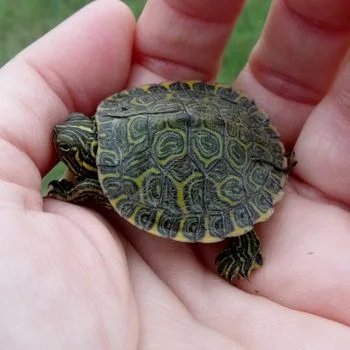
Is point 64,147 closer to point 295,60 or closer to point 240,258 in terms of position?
point 240,258

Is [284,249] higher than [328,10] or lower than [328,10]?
lower

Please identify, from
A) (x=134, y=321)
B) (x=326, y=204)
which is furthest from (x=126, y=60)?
(x=134, y=321)

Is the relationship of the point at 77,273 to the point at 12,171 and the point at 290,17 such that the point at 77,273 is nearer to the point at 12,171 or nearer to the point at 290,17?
the point at 12,171

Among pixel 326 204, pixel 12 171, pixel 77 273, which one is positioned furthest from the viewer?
pixel 326 204

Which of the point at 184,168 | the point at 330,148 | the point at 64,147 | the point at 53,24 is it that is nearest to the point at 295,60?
the point at 330,148

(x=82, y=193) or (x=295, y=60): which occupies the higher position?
(x=295, y=60)

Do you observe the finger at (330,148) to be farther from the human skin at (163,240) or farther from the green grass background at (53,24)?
the green grass background at (53,24)
